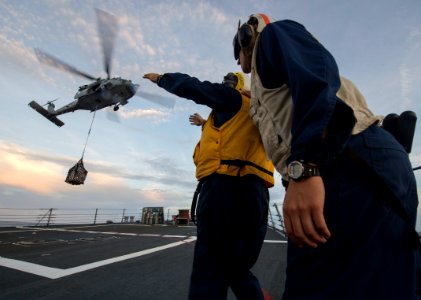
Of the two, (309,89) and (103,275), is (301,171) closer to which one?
(309,89)

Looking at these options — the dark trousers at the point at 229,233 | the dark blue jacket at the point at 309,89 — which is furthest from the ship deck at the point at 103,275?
the dark blue jacket at the point at 309,89

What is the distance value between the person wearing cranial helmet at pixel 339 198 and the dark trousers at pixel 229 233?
87 cm

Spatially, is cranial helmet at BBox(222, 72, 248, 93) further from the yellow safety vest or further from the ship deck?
the ship deck

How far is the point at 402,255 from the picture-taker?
0.97 meters

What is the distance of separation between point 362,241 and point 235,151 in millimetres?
1198

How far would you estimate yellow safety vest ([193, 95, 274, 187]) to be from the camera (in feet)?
6.69

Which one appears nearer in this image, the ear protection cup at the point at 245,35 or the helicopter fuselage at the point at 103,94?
the ear protection cup at the point at 245,35

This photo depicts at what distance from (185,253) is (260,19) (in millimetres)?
4671

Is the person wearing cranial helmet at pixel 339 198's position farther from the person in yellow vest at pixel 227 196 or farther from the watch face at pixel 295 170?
the person in yellow vest at pixel 227 196

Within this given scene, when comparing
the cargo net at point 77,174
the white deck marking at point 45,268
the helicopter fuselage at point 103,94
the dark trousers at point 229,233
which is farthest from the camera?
the helicopter fuselage at point 103,94

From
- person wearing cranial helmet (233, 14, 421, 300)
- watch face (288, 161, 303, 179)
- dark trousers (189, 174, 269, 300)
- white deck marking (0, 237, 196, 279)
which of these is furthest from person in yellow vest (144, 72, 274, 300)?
white deck marking (0, 237, 196, 279)

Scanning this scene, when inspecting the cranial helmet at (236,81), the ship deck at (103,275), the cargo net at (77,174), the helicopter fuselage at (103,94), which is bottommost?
the ship deck at (103,275)

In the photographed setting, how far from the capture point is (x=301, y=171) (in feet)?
3.09

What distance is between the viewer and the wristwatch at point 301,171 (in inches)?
36.7
